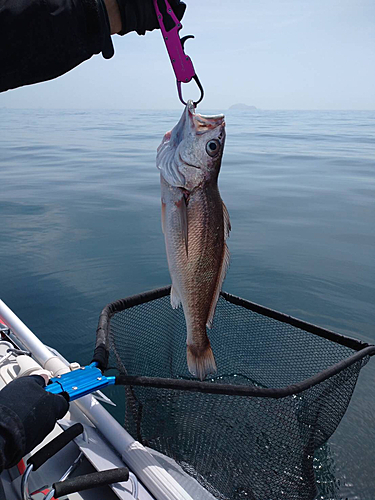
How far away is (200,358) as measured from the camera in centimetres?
231

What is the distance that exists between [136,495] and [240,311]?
1.83m

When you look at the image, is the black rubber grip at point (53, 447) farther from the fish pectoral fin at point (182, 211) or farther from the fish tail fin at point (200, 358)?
the fish pectoral fin at point (182, 211)

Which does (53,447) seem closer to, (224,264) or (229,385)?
(229,385)

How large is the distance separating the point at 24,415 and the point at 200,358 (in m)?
0.98

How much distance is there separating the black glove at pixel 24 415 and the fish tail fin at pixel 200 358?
695 millimetres

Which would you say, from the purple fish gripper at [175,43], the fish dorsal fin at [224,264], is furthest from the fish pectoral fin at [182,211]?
the purple fish gripper at [175,43]

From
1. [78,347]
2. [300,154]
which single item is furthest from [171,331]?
[300,154]

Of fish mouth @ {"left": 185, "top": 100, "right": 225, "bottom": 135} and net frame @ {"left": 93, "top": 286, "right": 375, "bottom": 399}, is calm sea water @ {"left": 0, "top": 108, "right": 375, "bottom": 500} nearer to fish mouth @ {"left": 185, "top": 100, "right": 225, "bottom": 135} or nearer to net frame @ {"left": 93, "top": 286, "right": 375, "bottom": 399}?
net frame @ {"left": 93, "top": 286, "right": 375, "bottom": 399}

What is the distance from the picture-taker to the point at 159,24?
146 cm

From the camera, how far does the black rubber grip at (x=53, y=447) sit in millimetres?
1922

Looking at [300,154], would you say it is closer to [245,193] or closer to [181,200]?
[245,193]

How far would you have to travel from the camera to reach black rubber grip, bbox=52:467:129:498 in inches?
70.3

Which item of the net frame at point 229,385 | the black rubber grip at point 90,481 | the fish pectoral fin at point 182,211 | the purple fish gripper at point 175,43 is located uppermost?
the purple fish gripper at point 175,43

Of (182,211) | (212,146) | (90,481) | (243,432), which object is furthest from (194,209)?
(243,432)
